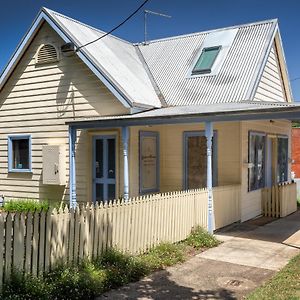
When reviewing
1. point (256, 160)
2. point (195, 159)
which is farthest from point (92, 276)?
point (256, 160)

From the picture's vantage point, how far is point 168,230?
9398 millimetres

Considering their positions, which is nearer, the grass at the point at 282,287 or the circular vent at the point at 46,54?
the grass at the point at 282,287

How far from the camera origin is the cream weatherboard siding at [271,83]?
47.7 feet

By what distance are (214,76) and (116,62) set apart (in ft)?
11.4

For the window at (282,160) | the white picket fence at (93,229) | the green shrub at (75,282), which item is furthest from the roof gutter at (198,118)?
the window at (282,160)

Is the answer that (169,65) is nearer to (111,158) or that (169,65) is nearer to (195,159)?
(195,159)

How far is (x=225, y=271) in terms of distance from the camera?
769 centimetres

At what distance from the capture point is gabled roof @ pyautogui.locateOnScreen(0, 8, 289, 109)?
13.2 m

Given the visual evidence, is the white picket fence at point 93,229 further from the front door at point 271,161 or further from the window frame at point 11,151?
the window frame at point 11,151

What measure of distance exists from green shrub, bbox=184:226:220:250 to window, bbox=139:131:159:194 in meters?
3.31

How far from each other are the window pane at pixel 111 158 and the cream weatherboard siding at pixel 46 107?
0.81m

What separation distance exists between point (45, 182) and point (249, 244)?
7.45 metres

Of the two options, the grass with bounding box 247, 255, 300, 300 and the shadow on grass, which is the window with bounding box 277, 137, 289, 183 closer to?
Result: the grass with bounding box 247, 255, 300, 300

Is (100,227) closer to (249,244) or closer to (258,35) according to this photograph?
(249,244)
